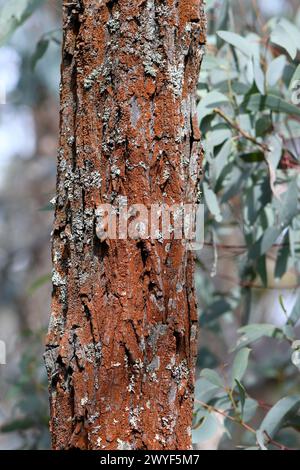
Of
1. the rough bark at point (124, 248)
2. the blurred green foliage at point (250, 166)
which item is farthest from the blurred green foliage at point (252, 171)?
the rough bark at point (124, 248)

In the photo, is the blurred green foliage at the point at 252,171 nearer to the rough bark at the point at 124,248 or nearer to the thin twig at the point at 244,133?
the thin twig at the point at 244,133

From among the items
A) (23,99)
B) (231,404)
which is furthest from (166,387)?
(23,99)

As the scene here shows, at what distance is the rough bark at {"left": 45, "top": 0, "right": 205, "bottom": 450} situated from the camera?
114 cm

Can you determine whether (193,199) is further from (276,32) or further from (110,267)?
(276,32)

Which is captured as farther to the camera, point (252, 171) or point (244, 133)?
point (252, 171)

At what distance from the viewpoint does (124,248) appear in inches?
45.6

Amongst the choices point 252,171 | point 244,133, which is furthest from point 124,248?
point 252,171

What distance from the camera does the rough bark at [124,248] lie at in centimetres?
114

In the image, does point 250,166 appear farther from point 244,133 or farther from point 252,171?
point 244,133

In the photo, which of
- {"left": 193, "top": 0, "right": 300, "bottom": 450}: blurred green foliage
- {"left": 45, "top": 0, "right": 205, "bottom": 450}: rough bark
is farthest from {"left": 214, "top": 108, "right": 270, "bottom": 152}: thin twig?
{"left": 45, "top": 0, "right": 205, "bottom": 450}: rough bark

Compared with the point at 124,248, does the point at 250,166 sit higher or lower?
higher

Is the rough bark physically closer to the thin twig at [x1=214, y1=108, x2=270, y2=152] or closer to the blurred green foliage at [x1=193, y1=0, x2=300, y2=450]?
the blurred green foliage at [x1=193, y1=0, x2=300, y2=450]

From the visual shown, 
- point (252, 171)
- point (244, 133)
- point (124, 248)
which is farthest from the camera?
point (252, 171)

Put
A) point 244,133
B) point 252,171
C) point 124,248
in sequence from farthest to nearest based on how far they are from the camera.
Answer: point 252,171 < point 244,133 < point 124,248
